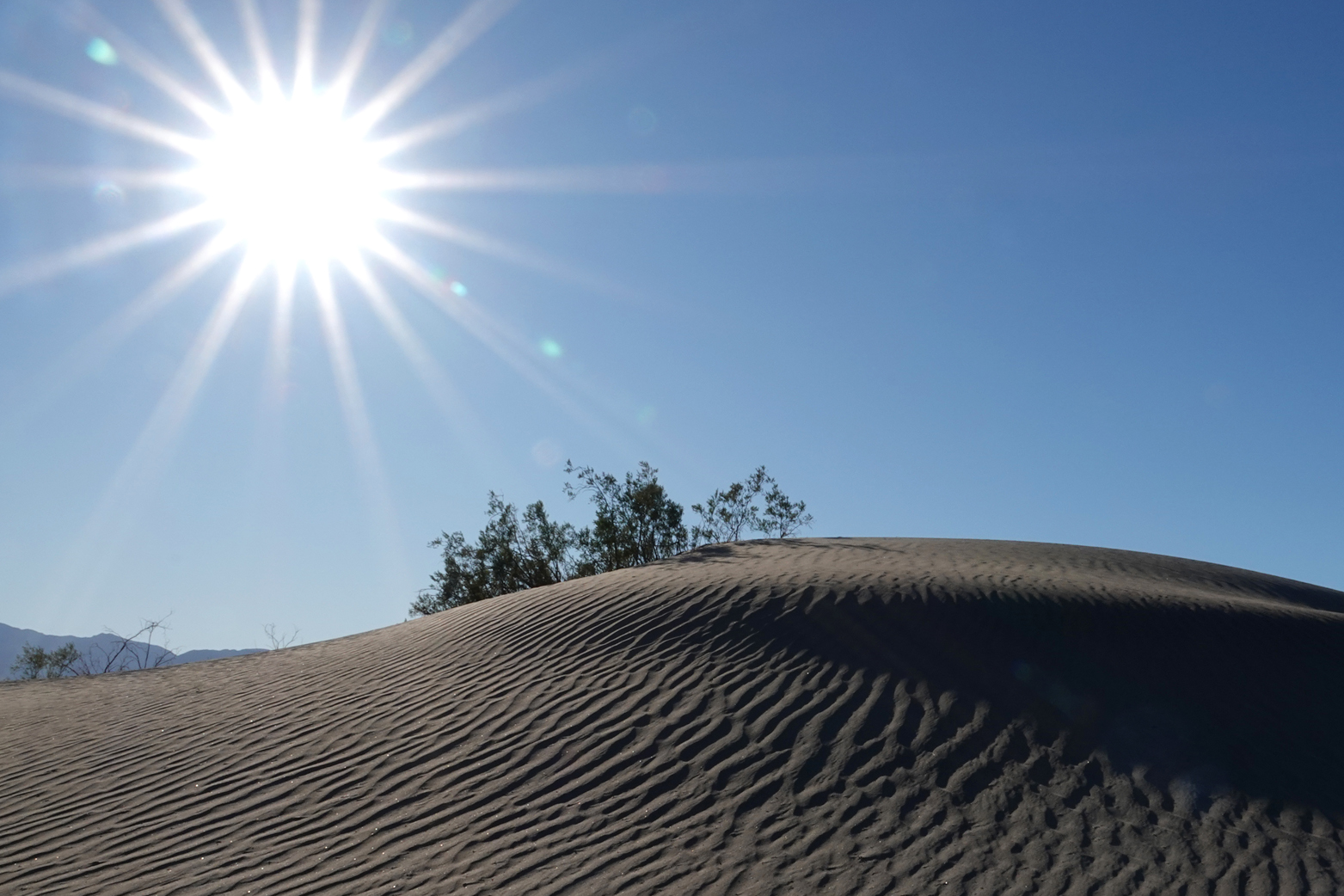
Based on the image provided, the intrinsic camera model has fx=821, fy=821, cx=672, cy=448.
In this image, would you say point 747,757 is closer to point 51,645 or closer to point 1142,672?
point 1142,672

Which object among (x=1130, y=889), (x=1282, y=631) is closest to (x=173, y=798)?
(x=1130, y=889)

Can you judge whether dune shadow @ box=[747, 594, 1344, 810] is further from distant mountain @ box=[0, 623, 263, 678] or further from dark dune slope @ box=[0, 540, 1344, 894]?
distant mountain @ box=[0, 623, 263, 678]

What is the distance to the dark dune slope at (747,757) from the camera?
5.06 meters

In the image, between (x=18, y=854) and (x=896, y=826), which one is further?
Result: (x=18, y=854)

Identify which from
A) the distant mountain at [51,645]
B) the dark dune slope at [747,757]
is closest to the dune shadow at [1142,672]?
the dark dune slope at [747,757]

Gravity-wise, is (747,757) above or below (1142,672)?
below

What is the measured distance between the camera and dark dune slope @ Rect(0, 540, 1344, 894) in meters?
5.06

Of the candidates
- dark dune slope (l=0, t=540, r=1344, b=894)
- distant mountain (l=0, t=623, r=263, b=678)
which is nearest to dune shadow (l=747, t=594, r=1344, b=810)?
dark dune slope (l=0, t=540, r=1344, b=894)

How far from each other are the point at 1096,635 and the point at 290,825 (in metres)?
7.43

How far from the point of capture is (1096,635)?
8.26 m

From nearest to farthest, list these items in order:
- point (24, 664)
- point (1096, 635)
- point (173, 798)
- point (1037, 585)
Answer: point (173, 798)
point (1096, 635)
point (1037, 585)
point (24, 664)

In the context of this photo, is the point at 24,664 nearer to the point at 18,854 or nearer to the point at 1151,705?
the point at 18,854

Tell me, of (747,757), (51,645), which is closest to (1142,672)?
(747,757)

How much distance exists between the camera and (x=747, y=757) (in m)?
6.22
